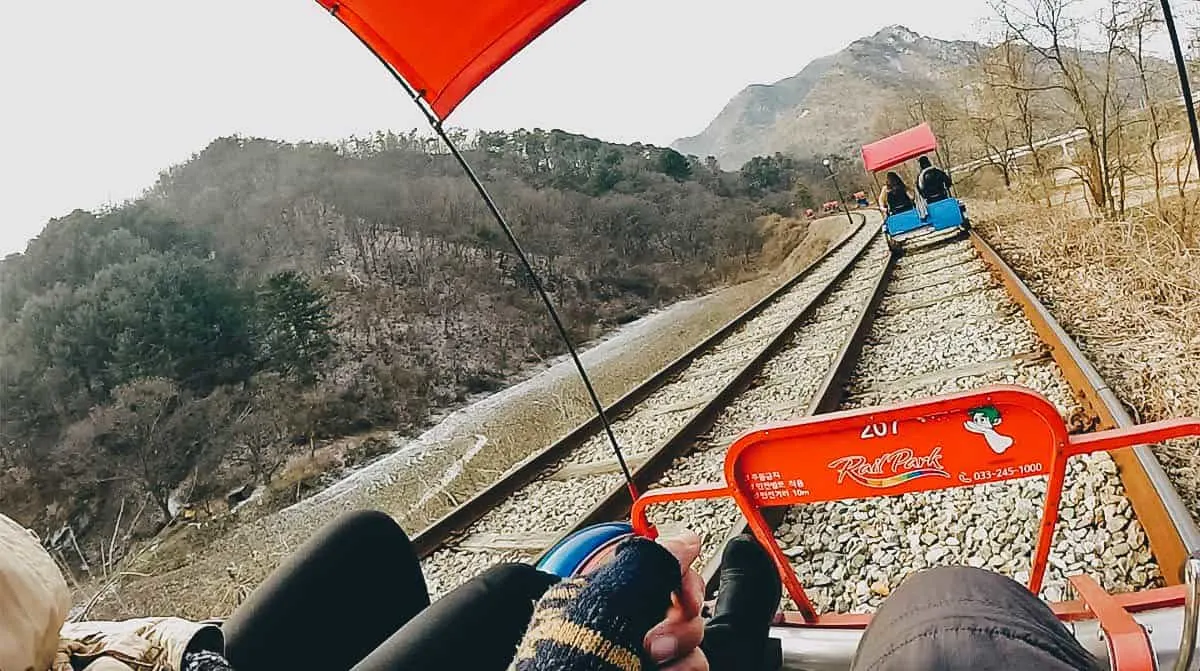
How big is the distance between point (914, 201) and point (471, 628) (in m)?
7.96

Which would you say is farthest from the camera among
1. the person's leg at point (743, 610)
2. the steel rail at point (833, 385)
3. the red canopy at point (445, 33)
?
the steel rail at point (833, 385)

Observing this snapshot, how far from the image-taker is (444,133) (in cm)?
206

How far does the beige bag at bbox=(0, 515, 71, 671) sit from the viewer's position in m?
0.71

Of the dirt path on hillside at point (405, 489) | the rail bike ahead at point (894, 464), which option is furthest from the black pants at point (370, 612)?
the dirt path on hillside at point (405, 489)

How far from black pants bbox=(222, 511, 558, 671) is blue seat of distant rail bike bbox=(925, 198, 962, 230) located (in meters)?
7.46

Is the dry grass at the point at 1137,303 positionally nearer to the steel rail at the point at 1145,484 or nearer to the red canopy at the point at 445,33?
the steel rail at the point at 1145,484

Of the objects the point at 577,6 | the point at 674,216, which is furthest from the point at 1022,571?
the point at 674,216

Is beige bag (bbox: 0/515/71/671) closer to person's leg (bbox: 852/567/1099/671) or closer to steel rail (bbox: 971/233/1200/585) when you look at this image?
person's leg (bbox: 852/567/1099/671)

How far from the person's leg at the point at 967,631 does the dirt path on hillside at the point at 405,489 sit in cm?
356

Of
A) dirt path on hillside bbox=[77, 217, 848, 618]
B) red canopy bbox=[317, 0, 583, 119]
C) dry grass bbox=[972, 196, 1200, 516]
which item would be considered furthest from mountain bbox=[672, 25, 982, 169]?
red canopy bbox=[317, 0, 583, 119]

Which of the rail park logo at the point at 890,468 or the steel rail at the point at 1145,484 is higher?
the rail park logo at the point at 890,468

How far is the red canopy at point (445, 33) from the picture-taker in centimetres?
175

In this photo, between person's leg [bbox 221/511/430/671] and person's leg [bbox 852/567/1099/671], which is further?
person's leg [bbox 221/511/430/671]

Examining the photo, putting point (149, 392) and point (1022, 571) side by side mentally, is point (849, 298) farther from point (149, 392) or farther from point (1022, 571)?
point (149, 392)
